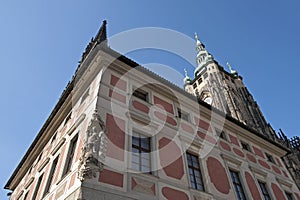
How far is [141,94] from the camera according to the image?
1282 centimetres

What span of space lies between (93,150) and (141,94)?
5.15m

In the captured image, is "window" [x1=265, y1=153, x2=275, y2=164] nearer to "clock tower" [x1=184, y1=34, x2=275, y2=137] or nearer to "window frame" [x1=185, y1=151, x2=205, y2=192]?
"window frame" [x1=185, y1=151, x2=205, y2=192]

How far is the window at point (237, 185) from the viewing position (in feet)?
40.2

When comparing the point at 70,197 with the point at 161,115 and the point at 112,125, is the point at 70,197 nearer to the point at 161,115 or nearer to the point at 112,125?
the point at 112,125

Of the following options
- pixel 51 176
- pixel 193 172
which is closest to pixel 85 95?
pixel 51 176

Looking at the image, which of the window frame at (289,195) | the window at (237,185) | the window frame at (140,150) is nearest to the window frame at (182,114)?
the window frame at (140,150)

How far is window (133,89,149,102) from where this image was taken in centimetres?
1252

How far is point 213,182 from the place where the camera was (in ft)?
37.0

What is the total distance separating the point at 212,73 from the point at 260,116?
1345 centimetres

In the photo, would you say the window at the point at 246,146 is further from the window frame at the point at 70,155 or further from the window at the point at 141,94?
the window frame at the point at 70,155

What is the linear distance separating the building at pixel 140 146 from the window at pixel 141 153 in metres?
0.04

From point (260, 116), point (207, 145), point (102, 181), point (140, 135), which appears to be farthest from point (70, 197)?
point (260, 116)

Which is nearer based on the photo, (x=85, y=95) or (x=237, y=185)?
(x=85, y=95)

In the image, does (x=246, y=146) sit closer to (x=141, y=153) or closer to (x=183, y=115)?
(x=183, y=115)
